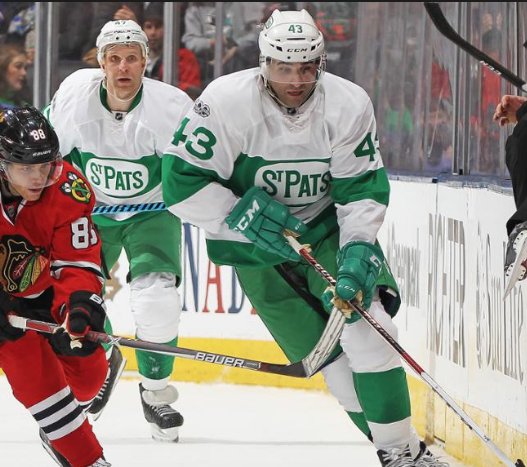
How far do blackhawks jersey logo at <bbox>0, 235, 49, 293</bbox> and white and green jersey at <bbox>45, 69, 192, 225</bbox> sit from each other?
1.30 meters

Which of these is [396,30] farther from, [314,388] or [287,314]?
[287,314]

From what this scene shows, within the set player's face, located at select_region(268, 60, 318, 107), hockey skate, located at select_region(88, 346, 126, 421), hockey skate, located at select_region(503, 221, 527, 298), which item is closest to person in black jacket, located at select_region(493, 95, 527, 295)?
hockey skate, located at select_region(503, 221, 527, 298)

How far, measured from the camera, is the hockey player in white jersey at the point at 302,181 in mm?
3713

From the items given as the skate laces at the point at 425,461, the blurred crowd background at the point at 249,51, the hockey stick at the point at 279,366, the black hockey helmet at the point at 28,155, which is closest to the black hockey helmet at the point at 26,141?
the black hockey helmet at the point at 28,155

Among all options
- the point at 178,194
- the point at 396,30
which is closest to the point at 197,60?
the point at 396,30

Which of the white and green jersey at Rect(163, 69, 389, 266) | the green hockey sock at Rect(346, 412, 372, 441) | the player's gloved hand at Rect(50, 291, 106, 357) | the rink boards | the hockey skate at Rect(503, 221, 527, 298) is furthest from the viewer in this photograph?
the rink boards

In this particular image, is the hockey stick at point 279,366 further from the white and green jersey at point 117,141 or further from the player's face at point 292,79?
the white and green jersey at point 117,141

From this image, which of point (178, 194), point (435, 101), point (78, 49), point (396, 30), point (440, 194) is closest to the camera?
point (178, 194)

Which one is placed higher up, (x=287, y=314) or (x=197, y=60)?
(x=197, y=60)

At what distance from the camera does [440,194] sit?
5016 mm

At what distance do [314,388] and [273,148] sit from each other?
2.44 metres

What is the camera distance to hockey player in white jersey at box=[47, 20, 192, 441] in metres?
4.92

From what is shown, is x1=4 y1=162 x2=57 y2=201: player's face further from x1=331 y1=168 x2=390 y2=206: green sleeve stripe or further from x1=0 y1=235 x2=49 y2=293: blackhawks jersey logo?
x1=331 y1=168 x2=390 y2=206: green sleeve stripe

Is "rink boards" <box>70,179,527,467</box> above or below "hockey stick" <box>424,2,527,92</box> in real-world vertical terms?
below
